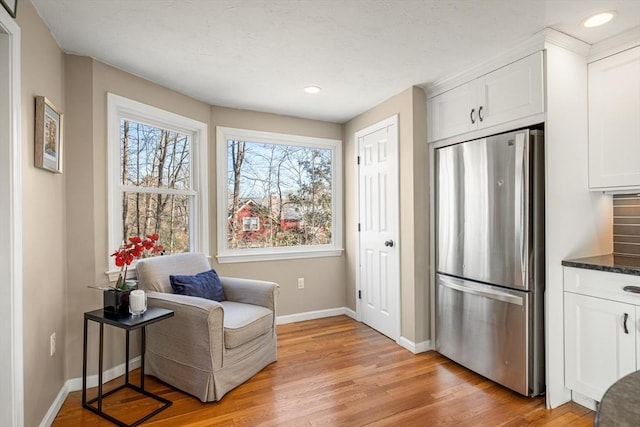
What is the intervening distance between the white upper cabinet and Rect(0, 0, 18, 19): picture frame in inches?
107

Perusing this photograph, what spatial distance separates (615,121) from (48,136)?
342 centimetres

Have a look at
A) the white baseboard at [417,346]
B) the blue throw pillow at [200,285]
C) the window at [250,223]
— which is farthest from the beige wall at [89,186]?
the white baseboard at [417,346]

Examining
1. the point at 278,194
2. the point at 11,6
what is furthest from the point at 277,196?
the point at 11,6

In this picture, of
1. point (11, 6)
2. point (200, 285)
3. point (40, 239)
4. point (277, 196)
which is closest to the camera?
point (11, 6)

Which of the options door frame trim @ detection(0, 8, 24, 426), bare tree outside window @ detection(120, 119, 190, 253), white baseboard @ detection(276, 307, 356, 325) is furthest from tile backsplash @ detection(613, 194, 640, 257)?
door frame trim @ detection(0, 8, 24, 426)

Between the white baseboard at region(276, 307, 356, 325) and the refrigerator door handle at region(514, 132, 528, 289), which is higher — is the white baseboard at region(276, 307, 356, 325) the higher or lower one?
the lower one

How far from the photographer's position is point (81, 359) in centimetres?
236

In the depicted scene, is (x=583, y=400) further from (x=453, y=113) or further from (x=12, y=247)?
(x=12, y=247)

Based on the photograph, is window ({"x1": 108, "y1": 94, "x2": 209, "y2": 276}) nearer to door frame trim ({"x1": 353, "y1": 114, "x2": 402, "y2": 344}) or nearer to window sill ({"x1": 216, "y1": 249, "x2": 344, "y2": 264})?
window sill ({"x1": 216, "y1": 249, "x2": 344, "y2": 264})

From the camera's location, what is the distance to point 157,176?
2.98m

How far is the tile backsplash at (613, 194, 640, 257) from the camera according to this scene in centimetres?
234

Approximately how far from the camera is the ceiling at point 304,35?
1.80 meters

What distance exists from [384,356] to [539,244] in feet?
4.87

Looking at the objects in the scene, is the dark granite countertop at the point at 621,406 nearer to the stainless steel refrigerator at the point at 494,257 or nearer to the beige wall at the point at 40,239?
the stainless steel refrigerator at the point at 494,257
